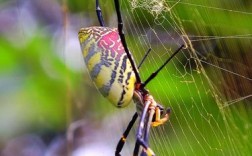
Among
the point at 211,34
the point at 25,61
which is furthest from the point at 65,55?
the point at 211,34

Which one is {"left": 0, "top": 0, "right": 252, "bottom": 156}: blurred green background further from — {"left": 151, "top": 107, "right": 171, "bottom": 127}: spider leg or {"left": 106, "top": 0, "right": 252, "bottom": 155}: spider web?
{"left": 151, "top": 107, "right": 171, "bottom": 127}: spider leg

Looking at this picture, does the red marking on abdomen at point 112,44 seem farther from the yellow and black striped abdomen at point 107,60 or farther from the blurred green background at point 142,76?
the blurred green background at point 142,76

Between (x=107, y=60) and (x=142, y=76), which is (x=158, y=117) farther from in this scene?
(x=142, y=76)

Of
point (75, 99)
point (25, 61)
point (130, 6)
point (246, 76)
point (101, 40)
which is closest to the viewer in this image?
point (101, 40)

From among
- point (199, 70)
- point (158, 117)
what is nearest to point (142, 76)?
point (199, 70)

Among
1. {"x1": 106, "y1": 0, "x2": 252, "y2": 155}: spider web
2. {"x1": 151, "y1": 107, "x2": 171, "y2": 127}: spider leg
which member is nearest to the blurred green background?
{"x1": 106, "y1": 0, "x2": 252, "y2": 155}: spider web

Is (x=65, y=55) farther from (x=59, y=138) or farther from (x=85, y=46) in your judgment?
(x=85, y=46)
